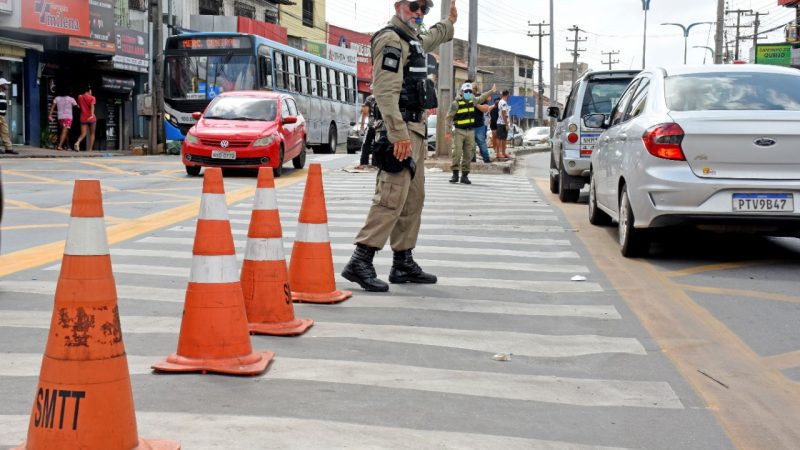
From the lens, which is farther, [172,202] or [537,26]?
[537,26]


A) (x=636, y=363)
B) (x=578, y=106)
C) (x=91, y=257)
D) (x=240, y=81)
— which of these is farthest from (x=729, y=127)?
(x=240, y=81)

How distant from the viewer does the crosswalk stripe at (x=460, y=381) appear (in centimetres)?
447

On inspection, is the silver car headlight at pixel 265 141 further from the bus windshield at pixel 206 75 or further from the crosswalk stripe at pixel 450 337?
the crosswalk stripe at pixel 450 337

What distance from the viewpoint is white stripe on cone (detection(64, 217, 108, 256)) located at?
338 centimetres

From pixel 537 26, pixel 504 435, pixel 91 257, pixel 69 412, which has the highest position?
pixel 537 26

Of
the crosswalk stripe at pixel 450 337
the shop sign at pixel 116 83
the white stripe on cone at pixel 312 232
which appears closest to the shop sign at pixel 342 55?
the shop sign at pixel 116 83

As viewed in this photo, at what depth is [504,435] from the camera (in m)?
3.89

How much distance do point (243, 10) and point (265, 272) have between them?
45.5 m

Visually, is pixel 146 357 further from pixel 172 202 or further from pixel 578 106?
pixel 578 106

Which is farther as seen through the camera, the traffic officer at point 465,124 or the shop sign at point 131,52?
the shop sign at point 131,52

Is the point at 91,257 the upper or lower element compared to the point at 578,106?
lower

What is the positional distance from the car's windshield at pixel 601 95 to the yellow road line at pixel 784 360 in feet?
32.0

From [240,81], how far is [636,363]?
74.9 ft

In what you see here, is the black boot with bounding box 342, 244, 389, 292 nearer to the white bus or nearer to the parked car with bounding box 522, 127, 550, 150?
the white bus
